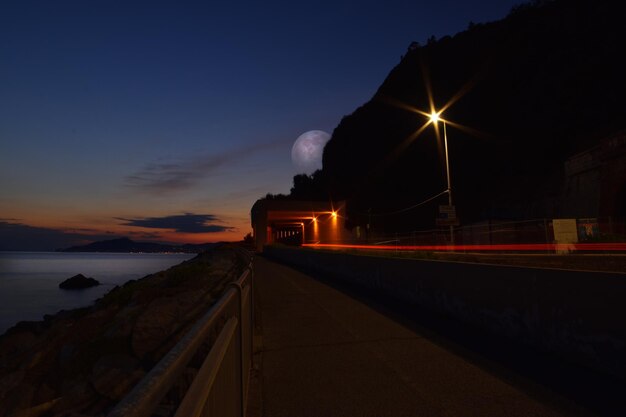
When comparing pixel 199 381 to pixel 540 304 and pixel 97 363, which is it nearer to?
pixel 540 304

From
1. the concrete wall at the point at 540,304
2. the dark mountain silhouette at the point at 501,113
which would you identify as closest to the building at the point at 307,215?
the dark mountain silhouette at the point at 501,113

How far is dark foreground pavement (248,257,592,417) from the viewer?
4.60 m

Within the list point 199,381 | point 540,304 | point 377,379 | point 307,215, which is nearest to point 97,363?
point 377,379

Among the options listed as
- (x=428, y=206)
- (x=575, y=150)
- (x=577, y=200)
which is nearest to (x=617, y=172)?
(x=577, y=200)

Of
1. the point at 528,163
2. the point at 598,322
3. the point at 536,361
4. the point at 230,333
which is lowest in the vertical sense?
the point at 536,361

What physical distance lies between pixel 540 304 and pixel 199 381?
6.26 m

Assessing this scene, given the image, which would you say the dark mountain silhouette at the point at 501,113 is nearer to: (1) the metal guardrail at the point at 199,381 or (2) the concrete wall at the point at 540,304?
(2) the concrete wall at the point at 540,304

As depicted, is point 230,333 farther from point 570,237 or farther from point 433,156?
point 433,156

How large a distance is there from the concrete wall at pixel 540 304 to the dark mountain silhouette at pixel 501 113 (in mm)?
33830

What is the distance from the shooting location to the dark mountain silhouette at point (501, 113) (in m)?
45.2

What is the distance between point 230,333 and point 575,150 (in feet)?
169

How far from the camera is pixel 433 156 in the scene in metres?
62.9

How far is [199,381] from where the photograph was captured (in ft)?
6.33

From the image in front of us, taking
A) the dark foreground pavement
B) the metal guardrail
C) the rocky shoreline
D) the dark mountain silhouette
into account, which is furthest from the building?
the metal guardrail
